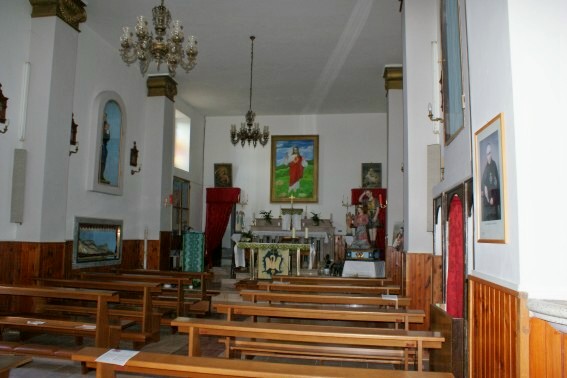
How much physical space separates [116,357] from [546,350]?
2.06 metres

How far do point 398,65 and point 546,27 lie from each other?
7.26m

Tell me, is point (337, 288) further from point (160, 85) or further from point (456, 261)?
point (160, 85)

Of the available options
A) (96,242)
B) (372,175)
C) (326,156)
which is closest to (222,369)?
(96,242)

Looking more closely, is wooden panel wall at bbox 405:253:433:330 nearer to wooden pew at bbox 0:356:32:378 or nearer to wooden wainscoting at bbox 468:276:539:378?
wooden wainscoting at bbox 468:276:539:378

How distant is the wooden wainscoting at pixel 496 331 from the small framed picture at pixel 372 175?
989cm

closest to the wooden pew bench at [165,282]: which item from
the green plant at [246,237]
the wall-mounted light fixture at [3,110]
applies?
the wall-mounted light fixture at [3,110]

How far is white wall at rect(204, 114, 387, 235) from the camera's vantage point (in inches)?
511

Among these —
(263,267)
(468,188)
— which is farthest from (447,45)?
(263,267)

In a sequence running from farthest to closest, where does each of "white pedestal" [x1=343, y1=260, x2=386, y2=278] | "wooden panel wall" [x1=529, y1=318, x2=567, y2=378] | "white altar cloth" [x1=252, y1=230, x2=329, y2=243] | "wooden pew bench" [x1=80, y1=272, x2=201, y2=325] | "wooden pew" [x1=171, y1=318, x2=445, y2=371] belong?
"white altar cloth" [x1=252, y1=230, x2=329, y2=243] → "white pedestal" [x1=343, y1=260, x2=386, y2=278] → "wooden pew bench" [x1=80, y1=272, x2=201, y2=325] → "wooden pew" [x1=171, y1=318, x2=445, y2=371] → "wooden panel wall" [x1=529, y1=318, x2=567, y2=378]

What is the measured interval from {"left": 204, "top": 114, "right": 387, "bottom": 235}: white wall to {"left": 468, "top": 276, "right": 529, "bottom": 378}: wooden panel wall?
9892 mm

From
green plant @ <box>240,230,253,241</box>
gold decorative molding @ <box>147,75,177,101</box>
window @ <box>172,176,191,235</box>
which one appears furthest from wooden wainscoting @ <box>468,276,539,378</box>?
window @ <box>172,176,191,235</box>

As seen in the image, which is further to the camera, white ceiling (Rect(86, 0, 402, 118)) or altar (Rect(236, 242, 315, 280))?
altar (Rect(236, 242, 315, 280))

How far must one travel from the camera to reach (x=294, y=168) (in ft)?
43.2

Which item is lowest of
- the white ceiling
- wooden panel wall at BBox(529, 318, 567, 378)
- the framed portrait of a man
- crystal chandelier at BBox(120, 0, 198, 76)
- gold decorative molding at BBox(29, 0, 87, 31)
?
wooden panel wall at BBox(529, 318, 567, 378)
